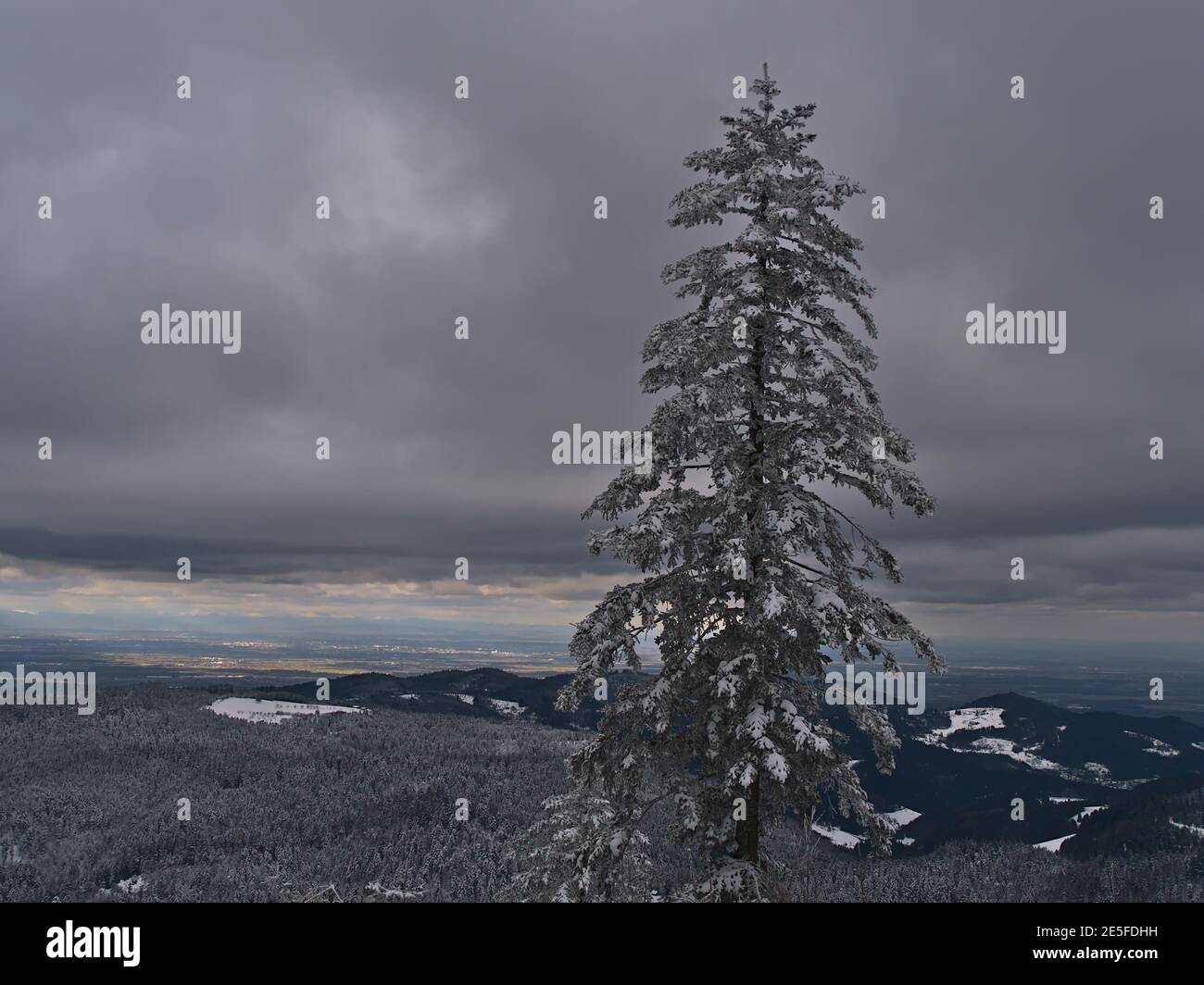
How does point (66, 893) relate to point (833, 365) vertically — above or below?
below

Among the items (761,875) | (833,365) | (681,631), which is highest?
(833,365)

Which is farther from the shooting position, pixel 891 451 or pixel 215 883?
pixel 215 883
